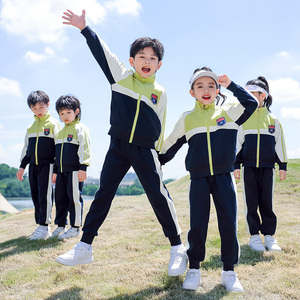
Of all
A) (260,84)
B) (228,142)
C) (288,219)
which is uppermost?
(260,84)

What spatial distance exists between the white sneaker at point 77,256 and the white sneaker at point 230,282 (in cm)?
125

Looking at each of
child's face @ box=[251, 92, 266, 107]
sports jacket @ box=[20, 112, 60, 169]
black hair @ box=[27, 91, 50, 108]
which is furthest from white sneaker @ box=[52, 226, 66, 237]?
child's face @ box=[251, 92, 266, 107]

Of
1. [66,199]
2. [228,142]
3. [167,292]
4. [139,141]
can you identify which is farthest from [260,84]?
[66,199]

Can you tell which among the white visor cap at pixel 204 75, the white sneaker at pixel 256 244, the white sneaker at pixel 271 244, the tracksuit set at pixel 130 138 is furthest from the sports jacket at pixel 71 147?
the white sneaker at pixel 271 244

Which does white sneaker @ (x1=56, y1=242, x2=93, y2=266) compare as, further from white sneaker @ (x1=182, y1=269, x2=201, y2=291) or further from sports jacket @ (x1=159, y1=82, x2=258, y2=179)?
sports jacket @ (x1=159, y1=82, x2=258, y2=179)

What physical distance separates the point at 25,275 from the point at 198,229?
196cm

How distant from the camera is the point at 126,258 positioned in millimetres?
3812

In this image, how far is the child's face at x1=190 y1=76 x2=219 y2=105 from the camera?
3.01 metres

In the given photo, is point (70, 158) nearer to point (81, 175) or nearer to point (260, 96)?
point (81, 175)

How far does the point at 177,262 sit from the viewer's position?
9.66 ft

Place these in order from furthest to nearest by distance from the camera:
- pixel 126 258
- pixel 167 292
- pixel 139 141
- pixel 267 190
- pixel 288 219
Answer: pixel 288 219
pixel 267 190
pixel 126 258
pixel 139 141
pixel 167 292

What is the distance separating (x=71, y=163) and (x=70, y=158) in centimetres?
8

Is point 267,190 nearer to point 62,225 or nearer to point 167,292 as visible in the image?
point 167,292

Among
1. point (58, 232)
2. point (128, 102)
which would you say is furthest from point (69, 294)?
point (58, 232)
